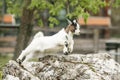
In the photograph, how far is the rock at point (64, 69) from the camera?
33.9ft

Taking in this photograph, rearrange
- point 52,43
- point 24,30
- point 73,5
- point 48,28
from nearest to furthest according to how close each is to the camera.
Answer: point 52,43 → point 73,5 → point 24,30 → point 48,28

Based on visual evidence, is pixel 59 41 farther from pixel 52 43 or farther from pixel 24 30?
pixel 24 30

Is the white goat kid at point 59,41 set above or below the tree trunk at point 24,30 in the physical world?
above

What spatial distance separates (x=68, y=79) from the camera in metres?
10.3

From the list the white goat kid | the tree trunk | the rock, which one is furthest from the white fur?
the tree trunk

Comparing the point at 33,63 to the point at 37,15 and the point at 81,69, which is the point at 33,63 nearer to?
the point at 81,69

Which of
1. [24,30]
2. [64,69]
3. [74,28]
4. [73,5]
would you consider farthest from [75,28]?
[24,30]

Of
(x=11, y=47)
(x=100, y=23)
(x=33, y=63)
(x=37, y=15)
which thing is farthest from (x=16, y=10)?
(x=100, y=23)

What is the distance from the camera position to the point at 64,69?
10.4 meters

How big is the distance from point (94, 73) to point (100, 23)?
1746 centimetres

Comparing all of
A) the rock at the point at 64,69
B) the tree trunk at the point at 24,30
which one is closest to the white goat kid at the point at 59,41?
the rock at the point at 64,69

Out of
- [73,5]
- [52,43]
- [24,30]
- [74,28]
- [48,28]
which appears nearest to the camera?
[74,28]

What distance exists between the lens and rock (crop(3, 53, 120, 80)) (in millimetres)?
10320

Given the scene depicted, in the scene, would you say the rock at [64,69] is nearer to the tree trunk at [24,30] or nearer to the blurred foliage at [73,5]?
the blurred foliage at [73,5]
